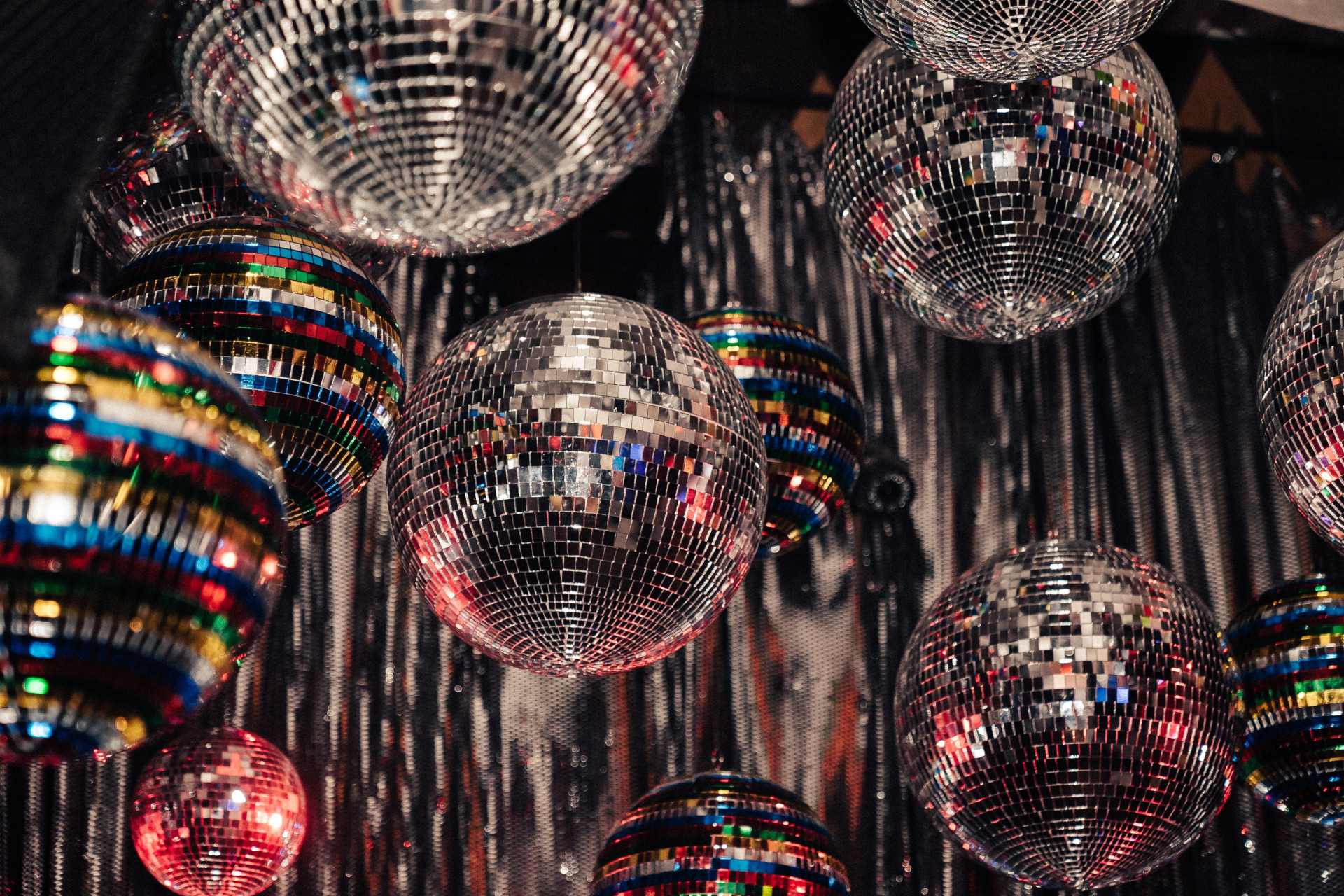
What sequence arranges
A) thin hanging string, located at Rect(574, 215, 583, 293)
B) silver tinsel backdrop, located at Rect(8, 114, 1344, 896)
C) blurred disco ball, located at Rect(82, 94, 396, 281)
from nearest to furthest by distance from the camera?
1. blurred disco ball, located at Rect(82, 94, 396, 281)
2. thin hanging string, located at Rect(574, 215, 583, 293)
3. silver tinsel backdrop, located at Rect(8, 114, 1344, 896)

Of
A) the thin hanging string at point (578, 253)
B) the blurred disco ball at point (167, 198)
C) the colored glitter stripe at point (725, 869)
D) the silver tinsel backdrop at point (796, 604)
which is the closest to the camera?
the blurred disco ball at point (167, 198)

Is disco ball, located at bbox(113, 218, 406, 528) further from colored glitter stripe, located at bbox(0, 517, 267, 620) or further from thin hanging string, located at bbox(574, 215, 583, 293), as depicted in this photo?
colored glitter stripe, located at bbox(0, 517, 267, 620)

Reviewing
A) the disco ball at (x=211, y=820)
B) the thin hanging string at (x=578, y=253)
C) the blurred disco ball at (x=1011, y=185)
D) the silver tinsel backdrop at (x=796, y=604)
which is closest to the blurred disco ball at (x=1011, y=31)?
the blurred disco ball at (x=1011, y=185)

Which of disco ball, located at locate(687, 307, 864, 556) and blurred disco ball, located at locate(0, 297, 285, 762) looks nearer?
blurred disco ball, located at locate(0, 297, 285, 762)

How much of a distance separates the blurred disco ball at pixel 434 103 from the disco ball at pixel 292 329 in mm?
353

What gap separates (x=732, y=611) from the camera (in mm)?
2945

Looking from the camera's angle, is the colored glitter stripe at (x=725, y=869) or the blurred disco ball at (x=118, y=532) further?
the colored glitter stripe at (x=725, y=869)

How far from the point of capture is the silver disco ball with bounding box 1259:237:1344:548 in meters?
1.24

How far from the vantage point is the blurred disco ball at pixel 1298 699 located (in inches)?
66.2

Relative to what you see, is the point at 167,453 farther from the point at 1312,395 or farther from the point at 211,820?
the point at 211,820

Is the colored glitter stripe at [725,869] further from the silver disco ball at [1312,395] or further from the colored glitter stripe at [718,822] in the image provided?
the silver disco ball at [1312,395]

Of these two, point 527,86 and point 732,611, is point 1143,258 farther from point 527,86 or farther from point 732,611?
point 732,611

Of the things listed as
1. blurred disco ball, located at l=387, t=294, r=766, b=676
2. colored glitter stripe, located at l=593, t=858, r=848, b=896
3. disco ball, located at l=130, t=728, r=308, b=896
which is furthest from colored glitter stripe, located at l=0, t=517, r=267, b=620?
disco ball, located at l=130, t=728, r=308, b=896

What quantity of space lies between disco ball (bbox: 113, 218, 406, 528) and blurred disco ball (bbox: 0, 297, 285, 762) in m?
0.44
